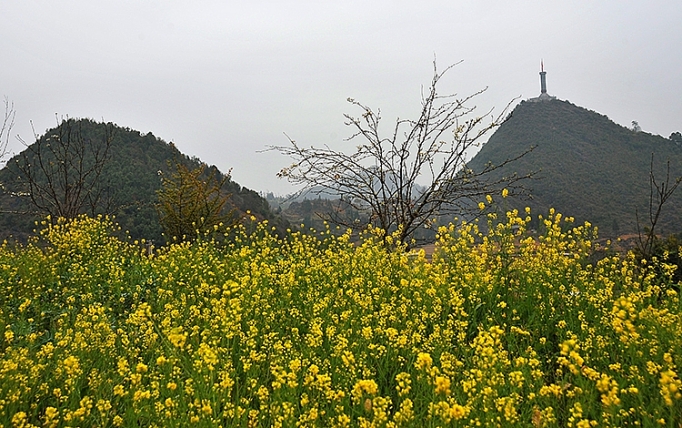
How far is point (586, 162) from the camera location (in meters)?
41.5

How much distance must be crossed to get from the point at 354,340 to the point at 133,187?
25881 mm

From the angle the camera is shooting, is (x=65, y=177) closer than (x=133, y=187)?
Yes

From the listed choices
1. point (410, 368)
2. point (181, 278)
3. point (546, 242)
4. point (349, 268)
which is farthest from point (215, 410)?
point (546, 242)

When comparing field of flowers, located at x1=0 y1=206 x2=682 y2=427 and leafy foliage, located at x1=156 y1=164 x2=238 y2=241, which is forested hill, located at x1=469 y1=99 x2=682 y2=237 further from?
field of flowers, located at x1=0 y1=206 x2=682 y2=427

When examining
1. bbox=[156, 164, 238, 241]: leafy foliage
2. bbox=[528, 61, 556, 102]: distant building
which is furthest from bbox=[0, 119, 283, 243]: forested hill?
bbox=[528, 61, 556, 102]: distant building

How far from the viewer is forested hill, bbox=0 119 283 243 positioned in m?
21.7

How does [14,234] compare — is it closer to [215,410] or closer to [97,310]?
[97,310]

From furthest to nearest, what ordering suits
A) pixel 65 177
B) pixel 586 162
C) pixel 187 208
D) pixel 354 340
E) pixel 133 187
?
pixel 586 162
pixel 133 187
pixel 65 177
pixel 187 208
pixel 354 340

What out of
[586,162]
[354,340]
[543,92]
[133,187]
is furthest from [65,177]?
[543,92]

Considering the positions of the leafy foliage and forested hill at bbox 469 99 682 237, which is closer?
the leafy foliage

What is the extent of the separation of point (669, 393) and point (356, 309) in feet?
7.30

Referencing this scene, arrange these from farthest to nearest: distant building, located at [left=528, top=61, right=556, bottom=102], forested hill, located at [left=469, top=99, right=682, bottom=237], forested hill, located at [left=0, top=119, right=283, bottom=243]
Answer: distant building, located at [left=528, top=61, right=556, bottom=102] → forested hill, located at [left=469, top=99, right=682, bottom=237] → forested hill, located at [left=0, top=119, right=283, bottom=243]

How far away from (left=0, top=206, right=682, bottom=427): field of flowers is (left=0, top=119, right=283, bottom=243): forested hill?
40.0ft

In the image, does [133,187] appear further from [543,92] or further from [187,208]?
[543,92]
